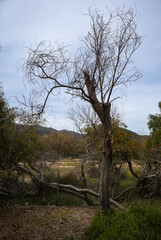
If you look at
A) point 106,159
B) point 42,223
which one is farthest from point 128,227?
point 42,223

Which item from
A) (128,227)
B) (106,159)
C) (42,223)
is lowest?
(42,223)

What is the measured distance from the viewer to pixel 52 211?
6965 mm

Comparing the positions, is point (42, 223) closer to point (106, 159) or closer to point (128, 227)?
point (106, 159)

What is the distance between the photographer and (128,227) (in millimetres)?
4125

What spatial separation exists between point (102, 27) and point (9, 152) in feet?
15.0

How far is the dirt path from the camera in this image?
16.0 feet

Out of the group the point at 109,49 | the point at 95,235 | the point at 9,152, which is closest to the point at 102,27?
the point at 109,49

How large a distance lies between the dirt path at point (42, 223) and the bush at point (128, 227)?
61cm

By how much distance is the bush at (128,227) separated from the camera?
3.82 m

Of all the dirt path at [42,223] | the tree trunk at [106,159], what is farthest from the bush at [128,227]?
the dirt path at [42,223]

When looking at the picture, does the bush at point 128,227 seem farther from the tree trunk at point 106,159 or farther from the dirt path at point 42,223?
the dirt path at point 42,223

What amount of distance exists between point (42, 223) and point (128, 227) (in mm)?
2715

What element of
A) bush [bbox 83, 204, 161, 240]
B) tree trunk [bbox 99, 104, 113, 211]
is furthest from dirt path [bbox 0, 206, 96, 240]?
tree trunk [bbox 99, 104, 113, 211]

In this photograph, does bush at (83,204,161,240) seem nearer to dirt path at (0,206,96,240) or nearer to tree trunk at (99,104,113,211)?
tree trunk at (99,104,113,211)
